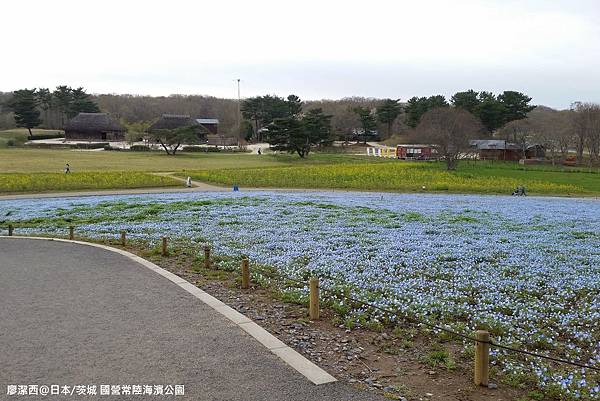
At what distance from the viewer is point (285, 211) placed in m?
21.2

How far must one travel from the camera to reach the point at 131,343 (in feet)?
21.2

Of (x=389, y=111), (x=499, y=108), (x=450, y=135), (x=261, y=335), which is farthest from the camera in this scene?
(x=389, y=111)

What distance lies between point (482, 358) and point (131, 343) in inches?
161

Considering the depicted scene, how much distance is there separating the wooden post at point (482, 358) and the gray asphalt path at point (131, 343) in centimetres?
122

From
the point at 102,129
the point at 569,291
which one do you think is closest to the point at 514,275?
the point at 569,291

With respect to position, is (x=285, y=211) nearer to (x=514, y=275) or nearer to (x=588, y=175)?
(x=514, y=275)

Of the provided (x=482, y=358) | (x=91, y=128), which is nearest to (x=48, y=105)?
(x=91, y=128)

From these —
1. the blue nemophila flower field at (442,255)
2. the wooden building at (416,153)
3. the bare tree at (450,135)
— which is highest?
the bare tree at (450,135)

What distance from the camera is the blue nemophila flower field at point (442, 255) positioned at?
7.09 m

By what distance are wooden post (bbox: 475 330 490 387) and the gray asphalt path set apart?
1.22 m

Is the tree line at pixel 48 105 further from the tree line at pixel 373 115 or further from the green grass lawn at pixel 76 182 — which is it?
the green grass lawn at pixel 76 182

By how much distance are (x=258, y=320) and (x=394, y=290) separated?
2.49m

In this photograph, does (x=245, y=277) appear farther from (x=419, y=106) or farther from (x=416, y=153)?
(x=419, y=106)

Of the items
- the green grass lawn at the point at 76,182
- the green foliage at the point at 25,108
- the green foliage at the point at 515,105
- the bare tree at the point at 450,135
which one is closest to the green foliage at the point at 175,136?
the green foliage at the point at 25,108
